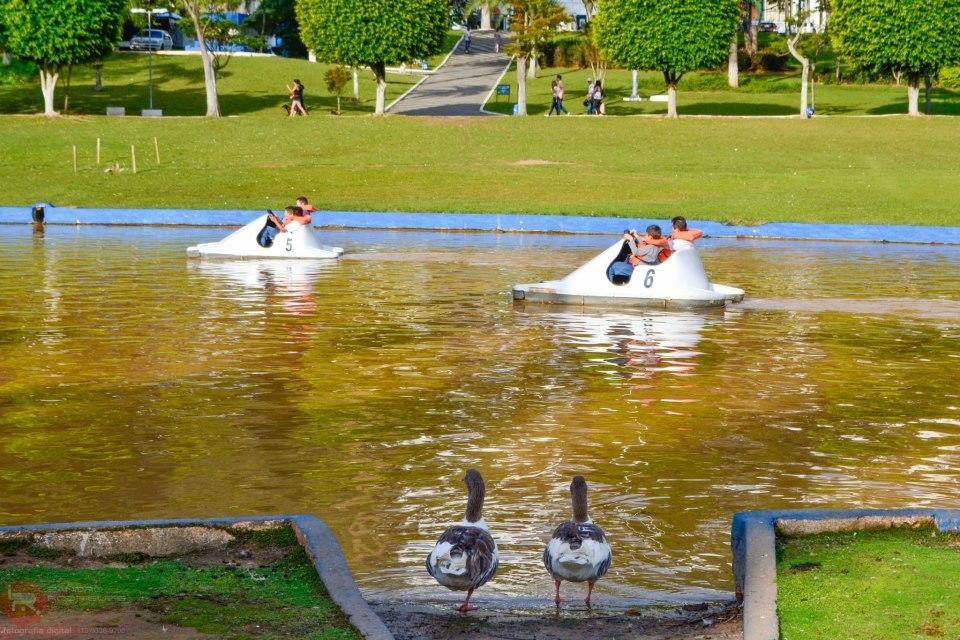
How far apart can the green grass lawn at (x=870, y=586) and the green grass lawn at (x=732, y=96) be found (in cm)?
5870

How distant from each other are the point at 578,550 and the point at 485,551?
1.51ft

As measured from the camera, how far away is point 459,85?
268ft

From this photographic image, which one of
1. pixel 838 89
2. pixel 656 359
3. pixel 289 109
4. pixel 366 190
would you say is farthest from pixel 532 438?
pixel 838 89

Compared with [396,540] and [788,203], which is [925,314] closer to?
[396,540]

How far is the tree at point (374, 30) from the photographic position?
61.0 meters

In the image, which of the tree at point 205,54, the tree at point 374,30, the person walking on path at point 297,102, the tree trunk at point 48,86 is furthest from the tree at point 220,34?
the person walking on path at point 297,102

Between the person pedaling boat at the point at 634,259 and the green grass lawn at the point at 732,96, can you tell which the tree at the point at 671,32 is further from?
the person pedaling boat at the point at 634,259

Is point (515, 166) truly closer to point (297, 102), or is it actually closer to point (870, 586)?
point (297, 102)

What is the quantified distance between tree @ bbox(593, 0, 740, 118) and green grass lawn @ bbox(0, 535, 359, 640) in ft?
179

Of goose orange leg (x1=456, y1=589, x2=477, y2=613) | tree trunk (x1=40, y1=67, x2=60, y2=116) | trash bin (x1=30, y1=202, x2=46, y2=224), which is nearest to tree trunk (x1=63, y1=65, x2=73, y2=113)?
tree trunk (x1=40, y1=67, x2=60, y2=116)

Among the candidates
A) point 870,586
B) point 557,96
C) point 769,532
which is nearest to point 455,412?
point 769,532

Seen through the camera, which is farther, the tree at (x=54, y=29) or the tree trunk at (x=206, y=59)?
the tree trunk at (x=206, y=59)

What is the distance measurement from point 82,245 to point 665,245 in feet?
48.5

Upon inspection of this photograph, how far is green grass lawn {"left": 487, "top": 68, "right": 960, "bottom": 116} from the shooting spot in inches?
2717
